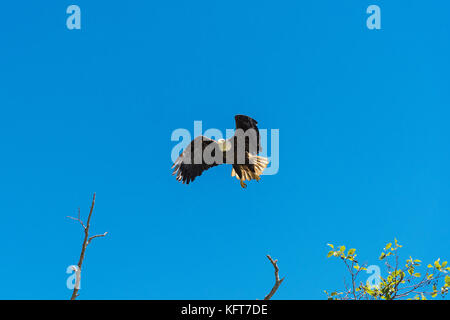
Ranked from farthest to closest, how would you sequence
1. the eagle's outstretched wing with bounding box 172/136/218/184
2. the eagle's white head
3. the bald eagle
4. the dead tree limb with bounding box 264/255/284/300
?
the eagle's white head < the bald eagle < the eagle's outstretched wing with bounding box 172/136/218/184 < the dead tree limb with bounding box 264/255/284/300

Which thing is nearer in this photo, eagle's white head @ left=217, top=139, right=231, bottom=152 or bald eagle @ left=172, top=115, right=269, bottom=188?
bald eagle @ left=172, top=115, right=269, bottom=188

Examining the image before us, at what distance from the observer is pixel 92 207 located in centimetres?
539

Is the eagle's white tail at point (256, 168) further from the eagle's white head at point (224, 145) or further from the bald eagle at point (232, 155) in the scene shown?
the eagle's white head at point (224, 145)

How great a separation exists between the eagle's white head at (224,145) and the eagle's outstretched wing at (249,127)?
34cm

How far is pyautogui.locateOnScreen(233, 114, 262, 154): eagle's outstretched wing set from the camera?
357 inches

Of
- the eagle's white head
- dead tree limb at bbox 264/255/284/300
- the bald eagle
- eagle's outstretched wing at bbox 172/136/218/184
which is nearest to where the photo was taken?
dead tree limb at bbox 264/255/284/300

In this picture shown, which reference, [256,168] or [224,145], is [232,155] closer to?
[224,145]

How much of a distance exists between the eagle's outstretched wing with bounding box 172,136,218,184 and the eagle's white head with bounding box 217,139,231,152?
5.1 inches

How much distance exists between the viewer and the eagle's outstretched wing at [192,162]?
8.89 metres

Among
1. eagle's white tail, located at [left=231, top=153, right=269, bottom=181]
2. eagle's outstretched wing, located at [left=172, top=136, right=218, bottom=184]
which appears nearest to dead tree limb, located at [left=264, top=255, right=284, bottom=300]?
eagle's outstretched wing, located at [left=172, top=136, right=218, bottom=184]

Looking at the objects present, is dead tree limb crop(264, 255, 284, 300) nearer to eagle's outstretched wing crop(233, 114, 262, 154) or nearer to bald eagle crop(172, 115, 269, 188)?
bald eagle crop(172, 115, 269, 188)

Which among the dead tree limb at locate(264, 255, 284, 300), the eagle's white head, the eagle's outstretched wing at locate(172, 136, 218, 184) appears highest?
the eagle's white head
